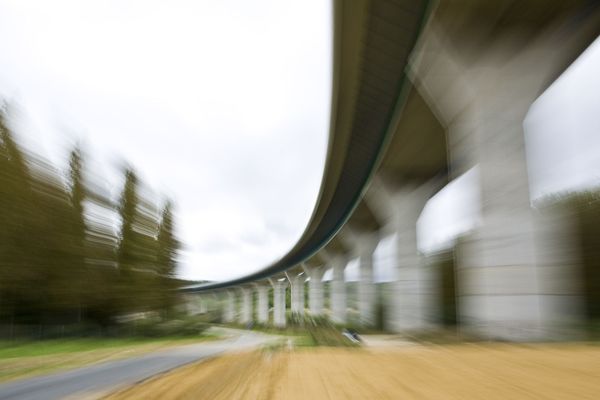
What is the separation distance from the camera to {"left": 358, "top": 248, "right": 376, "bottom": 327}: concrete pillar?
52.2 meters

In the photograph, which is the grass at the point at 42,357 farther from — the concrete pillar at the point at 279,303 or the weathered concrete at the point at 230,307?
the weathered concrete at the point at 230,307

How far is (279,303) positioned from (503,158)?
83.1m

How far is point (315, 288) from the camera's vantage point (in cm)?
8325

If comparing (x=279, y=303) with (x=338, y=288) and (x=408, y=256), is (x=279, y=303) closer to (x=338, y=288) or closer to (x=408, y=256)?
(x=338, y=288)

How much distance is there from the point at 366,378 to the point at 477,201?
21.7 feet

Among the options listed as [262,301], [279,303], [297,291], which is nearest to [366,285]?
[279,303]

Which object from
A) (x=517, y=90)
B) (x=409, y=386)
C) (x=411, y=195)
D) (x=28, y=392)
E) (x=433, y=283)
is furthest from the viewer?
(x=433, y=283)

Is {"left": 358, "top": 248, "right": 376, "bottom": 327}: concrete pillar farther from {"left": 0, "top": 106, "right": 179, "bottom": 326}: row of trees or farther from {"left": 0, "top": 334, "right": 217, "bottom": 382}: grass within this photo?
{"left": 0, "top": 334, "right": 217, "bottom": 382}: grass

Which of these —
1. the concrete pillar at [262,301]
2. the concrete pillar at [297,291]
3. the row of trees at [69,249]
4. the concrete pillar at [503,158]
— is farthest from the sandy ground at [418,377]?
the concrete pillar at [262,301]

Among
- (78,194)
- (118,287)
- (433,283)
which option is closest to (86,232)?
(78,194)

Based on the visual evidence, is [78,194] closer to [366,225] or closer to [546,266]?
[366,225]

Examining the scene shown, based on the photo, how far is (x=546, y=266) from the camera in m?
11.6

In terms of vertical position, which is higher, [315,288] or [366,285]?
[366,285]

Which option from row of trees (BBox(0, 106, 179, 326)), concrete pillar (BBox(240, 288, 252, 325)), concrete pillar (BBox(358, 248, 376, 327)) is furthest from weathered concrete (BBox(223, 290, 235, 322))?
row of trees (BBox(0, 106, 179, 326))
